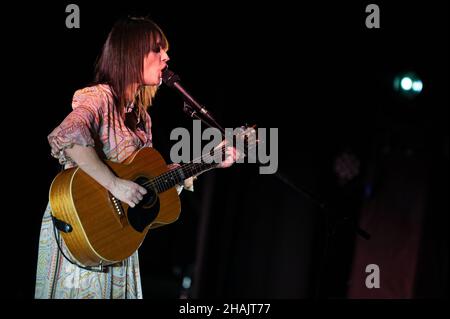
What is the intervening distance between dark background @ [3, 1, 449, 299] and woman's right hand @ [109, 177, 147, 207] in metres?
1.91

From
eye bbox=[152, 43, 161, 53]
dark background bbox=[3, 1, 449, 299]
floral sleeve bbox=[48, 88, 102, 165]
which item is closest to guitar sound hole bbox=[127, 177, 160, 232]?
floral sleeve bbox=[48, 88, 102, 165]

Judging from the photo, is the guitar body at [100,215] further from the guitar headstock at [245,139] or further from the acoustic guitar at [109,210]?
the guitar headstock at [245,139]

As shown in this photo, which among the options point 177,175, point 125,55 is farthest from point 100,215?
point 125,55

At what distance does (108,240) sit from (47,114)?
1.75 m

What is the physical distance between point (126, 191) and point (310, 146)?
9.86 ft

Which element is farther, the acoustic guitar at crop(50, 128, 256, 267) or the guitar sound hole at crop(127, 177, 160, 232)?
the guitar sound hole at crop(127, 177, 160, 232)

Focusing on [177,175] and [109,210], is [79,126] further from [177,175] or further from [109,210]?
[177,175]

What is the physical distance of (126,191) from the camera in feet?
7.90

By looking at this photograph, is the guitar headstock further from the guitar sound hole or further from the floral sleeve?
the floral sleeve

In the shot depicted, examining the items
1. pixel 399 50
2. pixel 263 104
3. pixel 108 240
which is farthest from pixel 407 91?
pixel 108 240

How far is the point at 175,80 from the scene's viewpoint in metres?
2.67

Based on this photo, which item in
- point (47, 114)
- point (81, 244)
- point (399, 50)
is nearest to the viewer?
point (81, 244)

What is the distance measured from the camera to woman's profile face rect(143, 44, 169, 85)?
2615 mm

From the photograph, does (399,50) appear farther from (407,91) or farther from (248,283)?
(248,283)
